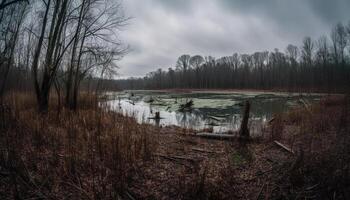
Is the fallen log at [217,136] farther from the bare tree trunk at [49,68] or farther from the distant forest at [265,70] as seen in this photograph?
the distant forest at [265,70]

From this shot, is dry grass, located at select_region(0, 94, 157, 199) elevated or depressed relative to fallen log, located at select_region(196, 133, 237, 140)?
elevated

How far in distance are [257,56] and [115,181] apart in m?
85.2

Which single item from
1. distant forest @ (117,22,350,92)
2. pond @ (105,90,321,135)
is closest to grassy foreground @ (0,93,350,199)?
pond @ (105,90,321,135)

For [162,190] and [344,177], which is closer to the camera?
[344,177]

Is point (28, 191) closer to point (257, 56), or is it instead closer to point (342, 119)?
point (342, 119)

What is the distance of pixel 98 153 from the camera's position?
168 inches

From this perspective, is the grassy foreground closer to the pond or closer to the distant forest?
the pond

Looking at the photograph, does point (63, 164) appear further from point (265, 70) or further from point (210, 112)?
point (265, 70)

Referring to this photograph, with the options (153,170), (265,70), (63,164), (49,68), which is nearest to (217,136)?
(153,170)

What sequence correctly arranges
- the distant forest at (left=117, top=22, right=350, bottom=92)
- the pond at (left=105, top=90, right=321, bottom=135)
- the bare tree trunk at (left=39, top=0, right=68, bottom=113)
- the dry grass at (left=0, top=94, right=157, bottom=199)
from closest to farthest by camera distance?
1. the dry grass at (left=0, top=94, right=157, bottom=199)
2. the bare tree trunk at (left=39, top=0, right=68, bottom=113)
3. the pond at (left=105, top=90, right=321, bottom=135)
4. the distant forest at (left=117, top=22, right=350, bottom=92)

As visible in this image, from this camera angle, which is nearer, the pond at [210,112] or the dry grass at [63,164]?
the dry grass at [63,164]

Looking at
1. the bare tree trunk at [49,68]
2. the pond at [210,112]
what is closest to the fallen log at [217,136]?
the pond at [210,112]

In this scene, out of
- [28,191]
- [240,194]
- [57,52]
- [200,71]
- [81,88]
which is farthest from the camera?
[200,71]

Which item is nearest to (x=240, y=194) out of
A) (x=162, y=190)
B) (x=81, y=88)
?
(x=162, y=190)
